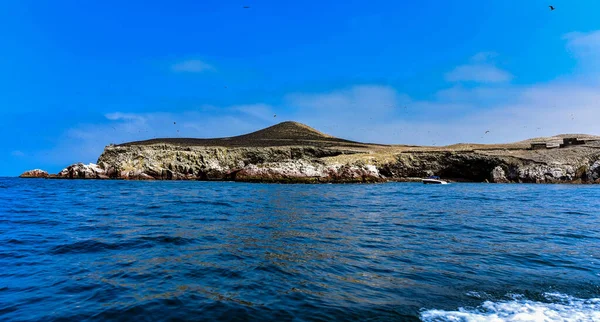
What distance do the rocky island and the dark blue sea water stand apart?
40.0 m

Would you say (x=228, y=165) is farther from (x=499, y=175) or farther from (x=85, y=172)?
(x=499, y=175)

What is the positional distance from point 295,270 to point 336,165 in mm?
49558

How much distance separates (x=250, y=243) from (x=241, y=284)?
11.1 feet

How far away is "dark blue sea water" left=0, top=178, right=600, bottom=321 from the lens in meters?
5.33

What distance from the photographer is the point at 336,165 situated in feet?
185

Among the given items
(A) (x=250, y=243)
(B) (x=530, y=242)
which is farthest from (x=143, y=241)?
(B) (x=530, y=242)

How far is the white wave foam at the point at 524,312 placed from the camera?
522 cm

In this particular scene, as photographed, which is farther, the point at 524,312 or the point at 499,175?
the point at 499,175

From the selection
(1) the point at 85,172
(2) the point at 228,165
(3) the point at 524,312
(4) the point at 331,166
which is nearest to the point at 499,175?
(4) the point at 331,166

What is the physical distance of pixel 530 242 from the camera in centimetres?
1046

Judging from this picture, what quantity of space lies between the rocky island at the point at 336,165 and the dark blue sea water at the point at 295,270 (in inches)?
1575

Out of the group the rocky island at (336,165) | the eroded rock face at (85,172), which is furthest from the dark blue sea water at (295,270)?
the eroded rock face at (85,172)

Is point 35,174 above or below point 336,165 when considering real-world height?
above

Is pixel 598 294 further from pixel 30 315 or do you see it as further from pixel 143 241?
pixel 143 241
